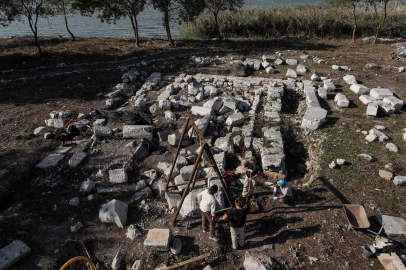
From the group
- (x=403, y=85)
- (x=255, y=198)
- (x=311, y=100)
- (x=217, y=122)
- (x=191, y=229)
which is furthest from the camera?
(x=403, y=85)

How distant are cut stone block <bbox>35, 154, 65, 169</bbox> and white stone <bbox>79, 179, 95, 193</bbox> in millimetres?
1578

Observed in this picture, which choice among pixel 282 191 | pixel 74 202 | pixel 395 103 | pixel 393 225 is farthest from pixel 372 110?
pixel 74 202

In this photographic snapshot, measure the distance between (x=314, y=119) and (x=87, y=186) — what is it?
24.9ft

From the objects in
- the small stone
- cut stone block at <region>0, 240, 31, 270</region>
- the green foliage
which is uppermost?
the green foliage

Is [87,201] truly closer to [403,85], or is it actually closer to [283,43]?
[403,85]

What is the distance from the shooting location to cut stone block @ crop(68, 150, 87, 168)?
7569 millimetres

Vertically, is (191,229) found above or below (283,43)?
below

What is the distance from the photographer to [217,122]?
9344 millimetres

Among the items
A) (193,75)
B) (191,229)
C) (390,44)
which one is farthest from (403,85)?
(191,229)

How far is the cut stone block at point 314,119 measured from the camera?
8641mm

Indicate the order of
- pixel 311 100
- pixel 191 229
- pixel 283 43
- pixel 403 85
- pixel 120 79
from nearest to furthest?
1. pixel 191 229
2. pixel 311 100
3. pixel 403 85
4. pixel 120 79
5. pixel 283 43

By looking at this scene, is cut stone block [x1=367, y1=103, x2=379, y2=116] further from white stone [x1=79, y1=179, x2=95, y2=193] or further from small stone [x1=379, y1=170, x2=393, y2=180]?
white stone [x1=79, y1=179, x2=95, y2=193]

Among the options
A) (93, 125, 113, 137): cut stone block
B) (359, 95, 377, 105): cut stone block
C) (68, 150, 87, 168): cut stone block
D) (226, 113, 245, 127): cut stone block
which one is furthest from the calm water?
(68, 150, 87, 168): cut stone block

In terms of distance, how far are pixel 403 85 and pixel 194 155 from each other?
35.0 feet
